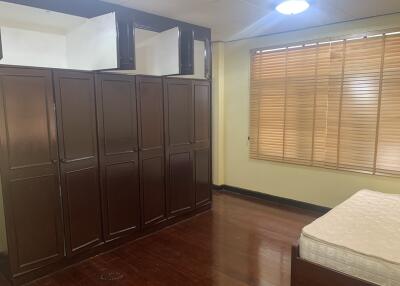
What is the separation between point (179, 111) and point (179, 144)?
1.32 feet

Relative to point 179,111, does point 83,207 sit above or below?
below

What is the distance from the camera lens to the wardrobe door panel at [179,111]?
3455mm

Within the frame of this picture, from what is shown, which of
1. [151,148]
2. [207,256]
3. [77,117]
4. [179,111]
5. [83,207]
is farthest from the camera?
[179,111]

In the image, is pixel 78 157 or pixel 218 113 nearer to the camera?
pixel 78 157

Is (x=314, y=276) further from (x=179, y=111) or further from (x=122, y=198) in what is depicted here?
(x=179, y=111)

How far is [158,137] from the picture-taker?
337cm

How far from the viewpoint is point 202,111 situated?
12.8ft

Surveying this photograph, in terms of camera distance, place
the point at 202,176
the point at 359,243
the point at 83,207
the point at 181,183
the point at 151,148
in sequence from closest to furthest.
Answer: the point at 359,243 → the point at 83,207 → the point at 151,148 → the point at 181,183 → the point at 202,176

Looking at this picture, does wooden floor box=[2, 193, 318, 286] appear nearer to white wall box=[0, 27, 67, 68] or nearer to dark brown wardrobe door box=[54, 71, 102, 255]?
dark brown wardrobe door box=[54, 71, 102, 255]

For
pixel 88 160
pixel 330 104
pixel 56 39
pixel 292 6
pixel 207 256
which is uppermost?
pixel 292 6

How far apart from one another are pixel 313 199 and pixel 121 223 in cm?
257

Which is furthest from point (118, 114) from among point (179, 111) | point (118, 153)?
point (179, 111)

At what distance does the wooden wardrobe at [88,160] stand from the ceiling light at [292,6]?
1.33m

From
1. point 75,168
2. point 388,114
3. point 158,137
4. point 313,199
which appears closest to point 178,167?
point 158,137
